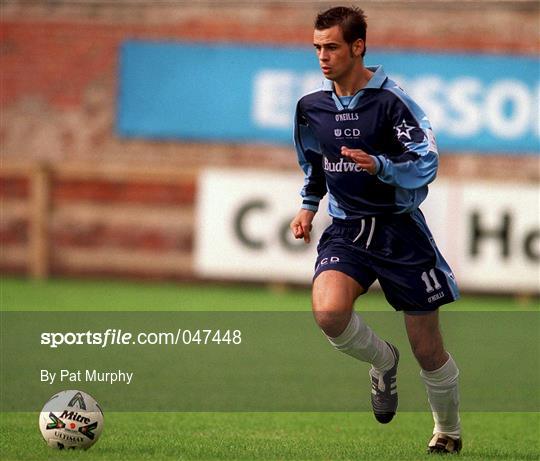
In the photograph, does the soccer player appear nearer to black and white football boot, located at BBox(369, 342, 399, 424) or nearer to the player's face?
the player's face

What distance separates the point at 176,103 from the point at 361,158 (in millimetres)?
11539

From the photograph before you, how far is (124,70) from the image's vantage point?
17031 millimetres

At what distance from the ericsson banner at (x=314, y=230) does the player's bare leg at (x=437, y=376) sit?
8.11 metres

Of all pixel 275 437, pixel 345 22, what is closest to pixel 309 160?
pixel 345 22

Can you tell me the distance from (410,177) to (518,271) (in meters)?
8.81

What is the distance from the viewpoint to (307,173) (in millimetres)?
6480

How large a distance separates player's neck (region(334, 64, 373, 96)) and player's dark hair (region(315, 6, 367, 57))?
0.50ft

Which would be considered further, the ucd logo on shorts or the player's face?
the ucd logo on shorts

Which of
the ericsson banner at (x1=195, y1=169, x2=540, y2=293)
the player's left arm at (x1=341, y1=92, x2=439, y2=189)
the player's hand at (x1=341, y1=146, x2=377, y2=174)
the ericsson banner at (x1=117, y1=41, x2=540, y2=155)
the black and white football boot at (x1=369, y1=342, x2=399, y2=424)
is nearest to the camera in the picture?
the player's hand at (x1=341, y1=146, x2=377, y2=174)

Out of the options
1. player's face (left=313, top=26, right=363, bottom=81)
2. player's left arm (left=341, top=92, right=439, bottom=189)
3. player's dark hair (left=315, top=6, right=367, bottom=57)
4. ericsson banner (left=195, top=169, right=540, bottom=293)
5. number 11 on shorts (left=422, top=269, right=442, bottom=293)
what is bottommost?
ericsson banner (left=195, top=169, right=540, bottom=293)

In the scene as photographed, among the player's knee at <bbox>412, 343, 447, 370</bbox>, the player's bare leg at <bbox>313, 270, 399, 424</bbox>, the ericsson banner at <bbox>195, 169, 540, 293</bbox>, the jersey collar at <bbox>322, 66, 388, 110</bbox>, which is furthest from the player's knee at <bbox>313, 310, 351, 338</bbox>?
the ericsson banner at <bbox>195, 169, 540, 293</bbox>

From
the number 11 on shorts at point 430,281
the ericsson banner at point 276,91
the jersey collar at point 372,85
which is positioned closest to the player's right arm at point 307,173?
the jersey collar at point 372,85

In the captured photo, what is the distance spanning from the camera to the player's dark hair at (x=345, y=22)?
19.5 ft

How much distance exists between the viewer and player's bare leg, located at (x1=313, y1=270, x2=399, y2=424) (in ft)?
19.5
